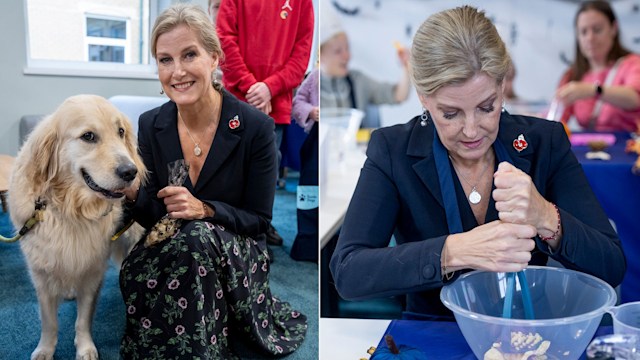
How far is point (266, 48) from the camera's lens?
228 cm

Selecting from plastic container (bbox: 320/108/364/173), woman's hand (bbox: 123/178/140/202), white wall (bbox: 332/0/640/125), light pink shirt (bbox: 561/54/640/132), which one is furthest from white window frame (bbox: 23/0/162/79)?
white wall (bbox: 332/0/640/125)

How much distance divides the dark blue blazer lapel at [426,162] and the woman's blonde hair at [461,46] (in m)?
0.18

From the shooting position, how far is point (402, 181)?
123cm

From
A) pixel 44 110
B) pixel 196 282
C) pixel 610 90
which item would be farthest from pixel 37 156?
pixel 610 90

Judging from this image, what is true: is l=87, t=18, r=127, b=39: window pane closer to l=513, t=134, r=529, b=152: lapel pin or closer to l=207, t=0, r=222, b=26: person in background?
l=207, t=0, r=222, b=26: person in background

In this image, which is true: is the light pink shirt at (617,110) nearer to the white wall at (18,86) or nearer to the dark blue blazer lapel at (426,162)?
the dark blue blazer lapel at (426,162)

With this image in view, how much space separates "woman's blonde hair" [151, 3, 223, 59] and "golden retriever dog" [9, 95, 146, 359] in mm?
274

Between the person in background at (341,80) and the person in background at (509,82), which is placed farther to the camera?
the person in background at (341,80)

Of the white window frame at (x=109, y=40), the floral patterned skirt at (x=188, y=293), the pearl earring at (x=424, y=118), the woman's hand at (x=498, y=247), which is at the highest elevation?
the white window frame at (x=109, y=40)

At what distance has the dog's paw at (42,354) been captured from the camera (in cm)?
190

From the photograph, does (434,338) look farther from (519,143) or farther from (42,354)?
(42,354)

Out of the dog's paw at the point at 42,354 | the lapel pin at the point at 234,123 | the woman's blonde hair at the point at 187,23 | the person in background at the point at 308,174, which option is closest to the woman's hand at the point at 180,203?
the lapel pin at the point at 234,123

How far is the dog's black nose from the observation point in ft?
5.49

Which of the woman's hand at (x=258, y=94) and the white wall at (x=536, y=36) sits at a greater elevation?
the white wall at (x=536, y=36)
